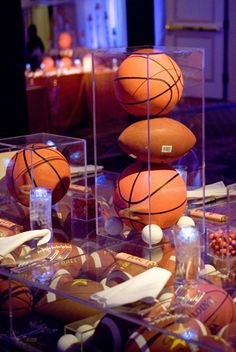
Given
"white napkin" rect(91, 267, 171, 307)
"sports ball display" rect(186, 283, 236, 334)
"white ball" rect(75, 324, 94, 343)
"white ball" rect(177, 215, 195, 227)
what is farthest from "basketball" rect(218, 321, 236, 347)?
"white ball" rect(177, 215, 195, 227)

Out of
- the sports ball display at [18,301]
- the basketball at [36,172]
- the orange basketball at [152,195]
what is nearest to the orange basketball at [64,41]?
the basketball at [36,172]

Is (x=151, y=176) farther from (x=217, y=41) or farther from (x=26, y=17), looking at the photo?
(x=26, y=17)

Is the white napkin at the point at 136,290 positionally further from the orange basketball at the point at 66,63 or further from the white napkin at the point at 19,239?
the orange basketball at the point at 66,63

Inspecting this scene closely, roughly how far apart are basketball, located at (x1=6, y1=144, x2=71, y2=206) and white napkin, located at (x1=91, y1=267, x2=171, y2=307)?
2.63 feet

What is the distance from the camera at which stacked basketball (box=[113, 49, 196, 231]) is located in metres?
2.50

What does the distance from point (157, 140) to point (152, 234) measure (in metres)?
0.30

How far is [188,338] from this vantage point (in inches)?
68.6

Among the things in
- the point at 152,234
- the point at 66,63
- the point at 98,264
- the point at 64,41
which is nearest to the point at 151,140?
the point at 152,234

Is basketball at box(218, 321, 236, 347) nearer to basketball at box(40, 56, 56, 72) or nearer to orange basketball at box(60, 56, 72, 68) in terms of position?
basketball at box(40, 56, 56, 72)

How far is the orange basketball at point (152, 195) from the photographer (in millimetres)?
2516

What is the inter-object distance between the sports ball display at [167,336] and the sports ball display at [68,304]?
21 cm

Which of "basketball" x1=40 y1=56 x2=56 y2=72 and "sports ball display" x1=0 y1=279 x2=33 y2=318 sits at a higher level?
"sports ball display" x1=0 y1=279 x2=33 y2=318

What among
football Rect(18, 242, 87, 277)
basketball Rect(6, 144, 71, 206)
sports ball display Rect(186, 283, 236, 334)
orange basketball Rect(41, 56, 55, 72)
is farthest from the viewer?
orange basketball Rect(41, 56, 55, 72)

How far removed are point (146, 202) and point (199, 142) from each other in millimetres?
620
